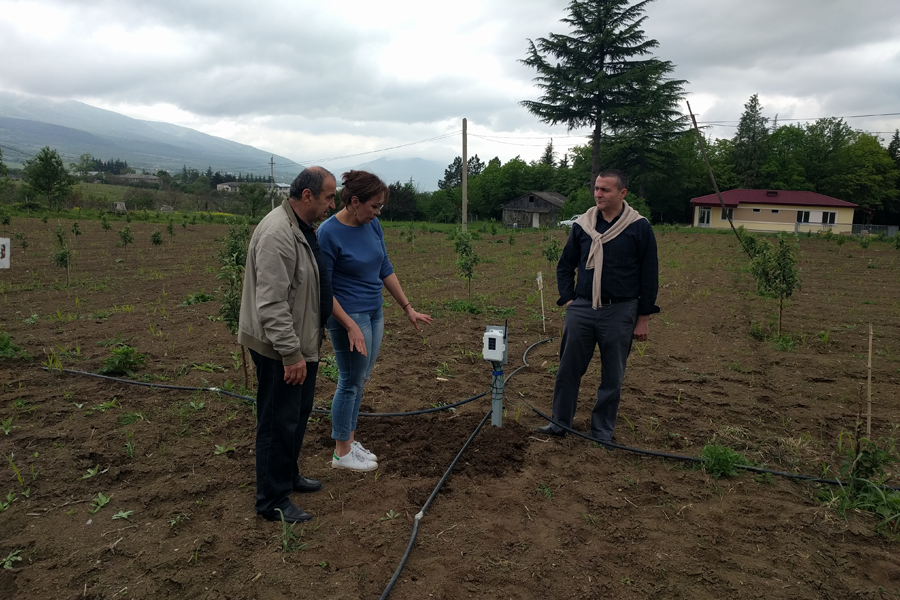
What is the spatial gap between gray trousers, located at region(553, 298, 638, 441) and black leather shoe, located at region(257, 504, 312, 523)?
2.04 m

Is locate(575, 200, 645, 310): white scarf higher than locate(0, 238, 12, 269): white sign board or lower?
higher

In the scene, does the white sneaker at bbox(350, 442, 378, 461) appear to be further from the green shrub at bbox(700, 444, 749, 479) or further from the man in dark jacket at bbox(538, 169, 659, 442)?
the green shrub at bbox(700, 444, 749, 479)

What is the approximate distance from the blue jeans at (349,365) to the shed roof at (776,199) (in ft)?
159

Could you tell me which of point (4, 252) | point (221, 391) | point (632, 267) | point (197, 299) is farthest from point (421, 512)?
point (197, 299)

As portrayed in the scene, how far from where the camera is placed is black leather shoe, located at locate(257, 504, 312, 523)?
2.96 meters

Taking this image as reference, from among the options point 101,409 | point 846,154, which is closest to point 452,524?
point 101,409

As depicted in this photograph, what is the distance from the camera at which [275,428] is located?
290 centimetres

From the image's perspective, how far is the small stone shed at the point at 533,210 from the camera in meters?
55.6

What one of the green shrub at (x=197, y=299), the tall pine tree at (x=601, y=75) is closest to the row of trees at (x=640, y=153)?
the tall pine tree at (x=601, y=75)

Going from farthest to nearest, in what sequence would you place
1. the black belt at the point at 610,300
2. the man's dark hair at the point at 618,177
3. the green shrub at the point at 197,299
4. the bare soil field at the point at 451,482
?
the green shrub at the point at 197,299 → the black belt at the point at 610,300 → the man's dark hair at the point at 618,177 → the bare soil field at the point at 451,482

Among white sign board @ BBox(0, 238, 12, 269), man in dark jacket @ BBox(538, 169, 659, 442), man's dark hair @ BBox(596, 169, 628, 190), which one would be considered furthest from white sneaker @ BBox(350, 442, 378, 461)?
white sign board @ BBox(0, 238, 12, 269)

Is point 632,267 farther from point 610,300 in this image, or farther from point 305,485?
point 305,485

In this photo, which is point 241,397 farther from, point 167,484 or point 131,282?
point 131,282

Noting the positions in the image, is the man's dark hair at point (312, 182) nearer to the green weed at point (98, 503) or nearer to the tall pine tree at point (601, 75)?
the green weed at point (98, 503)
